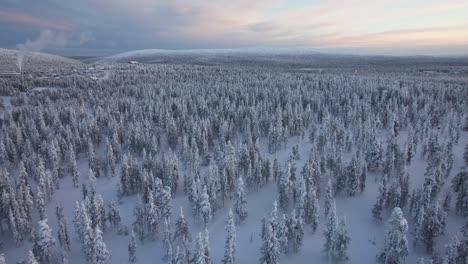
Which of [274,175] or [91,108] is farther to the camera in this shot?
[91,108]

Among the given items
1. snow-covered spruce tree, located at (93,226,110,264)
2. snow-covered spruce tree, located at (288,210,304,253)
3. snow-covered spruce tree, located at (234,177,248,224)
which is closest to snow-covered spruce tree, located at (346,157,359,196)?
snow-covered spruce tree, located at (288,210,304,253)

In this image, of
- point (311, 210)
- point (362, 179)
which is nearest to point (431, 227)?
point (362, 179)

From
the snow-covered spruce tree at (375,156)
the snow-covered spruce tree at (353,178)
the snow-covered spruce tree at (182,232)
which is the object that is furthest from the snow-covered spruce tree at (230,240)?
the snow-covered spruce tree at (375,156)

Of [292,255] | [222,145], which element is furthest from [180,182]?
[292,255]

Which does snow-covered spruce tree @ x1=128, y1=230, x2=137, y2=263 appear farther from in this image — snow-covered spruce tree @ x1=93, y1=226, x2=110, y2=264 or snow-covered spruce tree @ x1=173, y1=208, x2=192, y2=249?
snow-covered spruce tree @ x1=173, y1=208, x2=192, y2=249

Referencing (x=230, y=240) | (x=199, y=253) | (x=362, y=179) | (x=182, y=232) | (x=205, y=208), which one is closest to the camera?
(x=199, y=253)

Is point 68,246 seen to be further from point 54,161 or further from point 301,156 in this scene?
point 301,156

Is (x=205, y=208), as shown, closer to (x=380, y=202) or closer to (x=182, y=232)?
(x=182, y=232)

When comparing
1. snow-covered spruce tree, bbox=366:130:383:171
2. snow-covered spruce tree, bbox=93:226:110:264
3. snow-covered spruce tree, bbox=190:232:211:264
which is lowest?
snow-covered spruce tree, bbox=93:226:110:264
